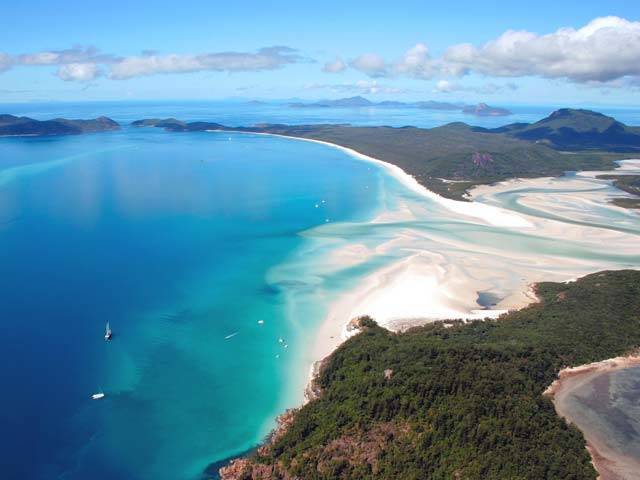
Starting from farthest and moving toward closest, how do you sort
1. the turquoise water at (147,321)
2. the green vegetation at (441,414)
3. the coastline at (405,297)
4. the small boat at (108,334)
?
1. the coastline at (405,297)
2. the small boat at (108,334)
3. the turquoise water at (147,321)
4. the green vegetation at (441,414)

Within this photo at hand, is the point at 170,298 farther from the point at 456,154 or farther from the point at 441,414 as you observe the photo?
the point at 456,154

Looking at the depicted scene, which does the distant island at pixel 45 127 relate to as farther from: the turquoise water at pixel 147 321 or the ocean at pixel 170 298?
the turquoise water at pixel 147 321

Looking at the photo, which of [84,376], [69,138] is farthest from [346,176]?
[69,138]

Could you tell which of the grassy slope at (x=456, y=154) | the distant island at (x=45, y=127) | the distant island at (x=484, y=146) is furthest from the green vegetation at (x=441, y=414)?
the distant island at (x=45, y=127)

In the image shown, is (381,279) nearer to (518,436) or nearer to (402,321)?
(402,321)

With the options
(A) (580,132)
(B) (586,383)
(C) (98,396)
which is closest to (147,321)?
(C) (98,396)

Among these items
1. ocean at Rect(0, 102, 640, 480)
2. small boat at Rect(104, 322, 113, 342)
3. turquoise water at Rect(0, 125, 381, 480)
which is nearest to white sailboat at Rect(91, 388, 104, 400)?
ocean at Rect(0, 102, 640, 480)
